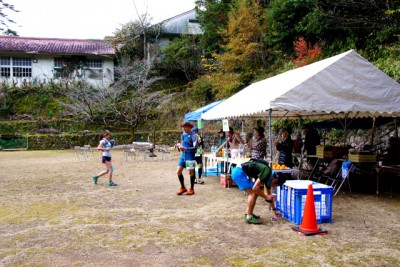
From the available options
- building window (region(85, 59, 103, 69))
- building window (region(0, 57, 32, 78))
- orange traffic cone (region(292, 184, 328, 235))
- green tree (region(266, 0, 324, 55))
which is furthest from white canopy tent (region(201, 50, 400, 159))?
building window (region(0, 57, 32, 78))

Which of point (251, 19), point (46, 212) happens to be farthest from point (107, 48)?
point (46, 212)

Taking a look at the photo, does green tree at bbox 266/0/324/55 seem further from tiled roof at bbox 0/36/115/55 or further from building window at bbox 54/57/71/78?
building window at bbox 54/57/71/78

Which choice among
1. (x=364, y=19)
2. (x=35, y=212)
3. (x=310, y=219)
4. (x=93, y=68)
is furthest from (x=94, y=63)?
(x=310, y=219)

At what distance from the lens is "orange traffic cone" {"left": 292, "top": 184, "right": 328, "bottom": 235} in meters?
4.70

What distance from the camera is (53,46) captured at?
30844 millimetres

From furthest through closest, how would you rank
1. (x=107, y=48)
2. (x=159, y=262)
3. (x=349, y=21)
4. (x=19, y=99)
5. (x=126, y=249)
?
(x=107, y=48)
(x=19, y=99)
(x=349, y=21)
(x=126, y=249)
(x=159, y=262)

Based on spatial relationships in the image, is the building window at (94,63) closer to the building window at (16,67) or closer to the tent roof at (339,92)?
the building window at (16,67)

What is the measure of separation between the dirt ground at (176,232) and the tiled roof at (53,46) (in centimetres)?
2474

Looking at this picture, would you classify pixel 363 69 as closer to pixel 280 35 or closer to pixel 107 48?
pixel 280 35

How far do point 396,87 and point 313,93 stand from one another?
1894mm

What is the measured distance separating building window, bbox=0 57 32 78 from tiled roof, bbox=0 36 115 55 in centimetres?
104

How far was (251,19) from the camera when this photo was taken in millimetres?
19922

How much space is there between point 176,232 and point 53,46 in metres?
30.5

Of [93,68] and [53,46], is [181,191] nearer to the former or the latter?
[93,68]
